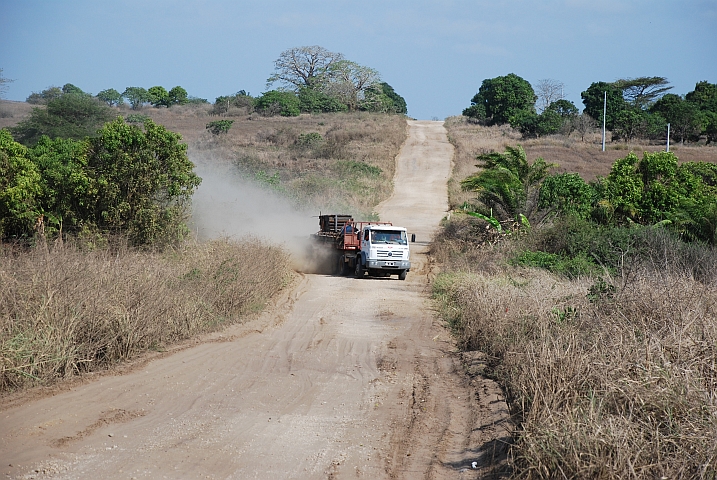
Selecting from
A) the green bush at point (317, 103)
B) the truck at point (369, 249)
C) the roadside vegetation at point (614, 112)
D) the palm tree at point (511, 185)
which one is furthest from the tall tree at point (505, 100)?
the truck at point (369, 249)

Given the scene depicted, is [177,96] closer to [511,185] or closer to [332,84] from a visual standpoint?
[332,84]

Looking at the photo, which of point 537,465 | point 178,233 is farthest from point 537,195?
point 537,465

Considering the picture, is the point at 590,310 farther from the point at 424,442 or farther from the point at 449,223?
the point at 449,223

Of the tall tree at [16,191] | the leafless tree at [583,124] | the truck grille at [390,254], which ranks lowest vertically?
the truck grille at [390,254]

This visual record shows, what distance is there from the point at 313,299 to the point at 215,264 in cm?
407

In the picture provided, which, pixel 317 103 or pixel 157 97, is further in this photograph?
pixel 157 97

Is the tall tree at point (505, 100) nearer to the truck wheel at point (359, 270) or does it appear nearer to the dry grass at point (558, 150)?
the dry grass at point (558, 150)

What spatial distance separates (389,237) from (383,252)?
0.81 m

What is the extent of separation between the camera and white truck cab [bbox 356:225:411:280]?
2612cm

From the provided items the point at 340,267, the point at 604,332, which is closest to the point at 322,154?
the point at 340,267

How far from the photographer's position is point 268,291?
60.1 feet

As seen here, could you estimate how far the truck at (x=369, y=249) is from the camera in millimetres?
26188

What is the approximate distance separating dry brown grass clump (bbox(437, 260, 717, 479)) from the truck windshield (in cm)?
1524

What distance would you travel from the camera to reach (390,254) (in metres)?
26.2
